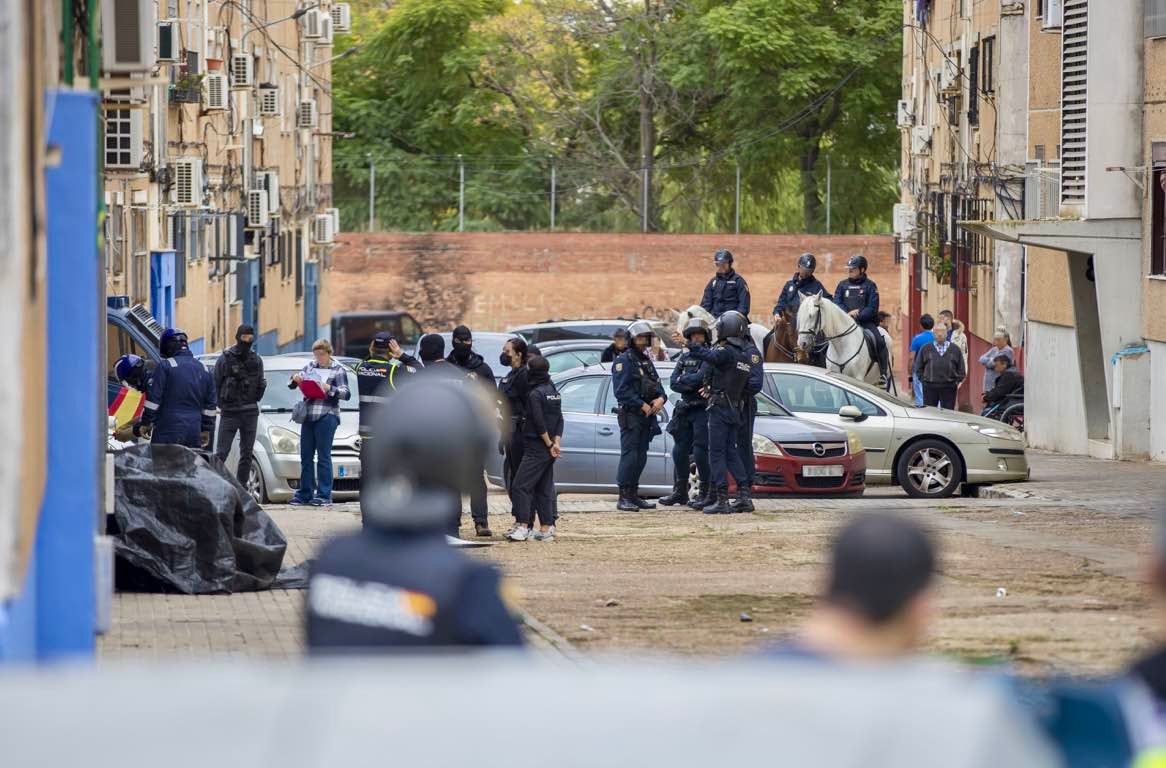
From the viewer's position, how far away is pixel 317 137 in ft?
181

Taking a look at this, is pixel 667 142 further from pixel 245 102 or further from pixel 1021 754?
pixel 1021 754

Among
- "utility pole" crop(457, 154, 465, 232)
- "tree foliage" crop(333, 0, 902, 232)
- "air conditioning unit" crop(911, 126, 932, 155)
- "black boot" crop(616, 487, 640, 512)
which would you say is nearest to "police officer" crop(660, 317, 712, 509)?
"black boot" crop(616, 487, 640, 512)

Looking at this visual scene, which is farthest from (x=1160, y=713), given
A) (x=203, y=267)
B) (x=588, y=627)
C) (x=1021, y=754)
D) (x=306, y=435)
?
(x=203, y=267)

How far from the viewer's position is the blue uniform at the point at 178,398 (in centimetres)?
1816

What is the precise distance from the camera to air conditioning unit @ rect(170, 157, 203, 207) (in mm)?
30219

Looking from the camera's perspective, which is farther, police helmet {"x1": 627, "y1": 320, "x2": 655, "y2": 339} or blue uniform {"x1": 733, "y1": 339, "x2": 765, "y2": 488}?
police helmet {"x1": 627, "y1": 320, "x2": 655, "y2": 339}

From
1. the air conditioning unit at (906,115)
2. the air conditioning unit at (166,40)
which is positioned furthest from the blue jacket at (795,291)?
the air conditioning unit at (906,115)

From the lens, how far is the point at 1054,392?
29.4 m

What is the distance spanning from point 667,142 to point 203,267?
110 ft

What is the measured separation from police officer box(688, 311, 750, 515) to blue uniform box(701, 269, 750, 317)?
5208 mm

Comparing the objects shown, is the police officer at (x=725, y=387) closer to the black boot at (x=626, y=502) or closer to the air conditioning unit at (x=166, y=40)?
the black boot at (x=626, y=502)

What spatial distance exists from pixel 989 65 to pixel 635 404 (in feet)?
69.0

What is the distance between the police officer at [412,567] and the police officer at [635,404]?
14561mm

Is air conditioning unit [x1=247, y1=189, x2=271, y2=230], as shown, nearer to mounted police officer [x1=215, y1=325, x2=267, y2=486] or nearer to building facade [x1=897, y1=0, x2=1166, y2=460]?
building facade [x1=897, y1=0, x2=1166, y2=460]
